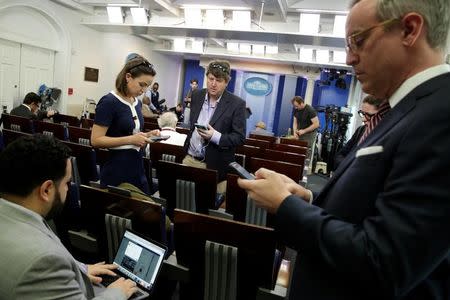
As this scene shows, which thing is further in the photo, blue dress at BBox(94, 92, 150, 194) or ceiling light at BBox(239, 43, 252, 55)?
ceiling light at BBox(239, 43, 252, 55)

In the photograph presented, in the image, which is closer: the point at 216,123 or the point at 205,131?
the point at 205,131

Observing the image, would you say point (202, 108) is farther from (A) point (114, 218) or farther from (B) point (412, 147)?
(B) point (412, 147)

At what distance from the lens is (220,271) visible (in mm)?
A: 1408

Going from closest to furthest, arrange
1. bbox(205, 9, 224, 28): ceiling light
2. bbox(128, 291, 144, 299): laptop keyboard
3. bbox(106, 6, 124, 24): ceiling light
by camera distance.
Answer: bbox(128, 291, 144, 299): laptop keyboard, bbox(205, 9, 224, 28): ceiling light, bbox(106, 6, 124, 24): ceiling light

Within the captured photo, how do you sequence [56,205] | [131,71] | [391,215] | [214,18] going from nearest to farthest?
[391,215]
[56,205]
[131,71]
[214,18]

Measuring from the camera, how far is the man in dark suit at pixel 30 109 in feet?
17.2

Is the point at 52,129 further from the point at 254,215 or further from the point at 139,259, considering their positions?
the point at 139,259

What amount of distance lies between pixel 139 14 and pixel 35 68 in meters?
3.04

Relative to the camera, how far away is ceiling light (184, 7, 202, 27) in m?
6.30

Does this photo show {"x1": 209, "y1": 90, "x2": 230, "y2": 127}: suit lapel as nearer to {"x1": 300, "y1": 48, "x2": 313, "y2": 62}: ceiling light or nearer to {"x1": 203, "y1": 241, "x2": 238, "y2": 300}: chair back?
{"x1": 203, "y1": 241, "x2": 238, "y2": 300}: chair back

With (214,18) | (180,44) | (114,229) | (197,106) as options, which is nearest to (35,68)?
(180,44)

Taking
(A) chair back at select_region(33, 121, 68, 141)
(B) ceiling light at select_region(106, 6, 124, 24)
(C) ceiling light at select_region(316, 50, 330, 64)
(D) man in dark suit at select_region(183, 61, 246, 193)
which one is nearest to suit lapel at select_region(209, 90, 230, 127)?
(D) man in dark suit at select_region(183, 61, 246, 193)

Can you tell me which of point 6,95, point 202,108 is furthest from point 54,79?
point 202,108

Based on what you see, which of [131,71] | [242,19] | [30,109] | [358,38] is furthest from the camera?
[242,19]
